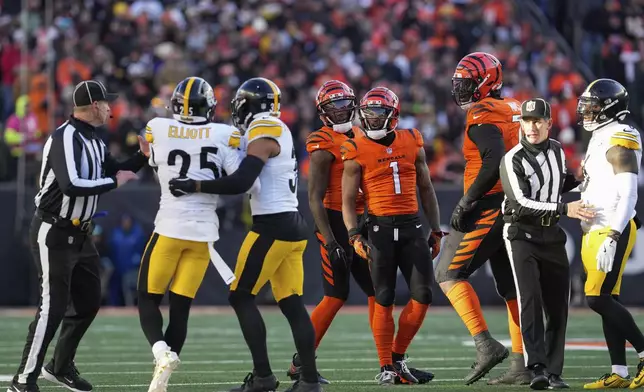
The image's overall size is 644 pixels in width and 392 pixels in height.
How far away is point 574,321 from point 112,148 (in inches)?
269

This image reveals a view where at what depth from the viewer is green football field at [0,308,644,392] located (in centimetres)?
841

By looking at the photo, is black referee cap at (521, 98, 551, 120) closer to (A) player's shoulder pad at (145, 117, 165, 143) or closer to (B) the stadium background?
(A) player's shoulder pad at (145, 117, 165, 143)

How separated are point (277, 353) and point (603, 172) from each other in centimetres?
387

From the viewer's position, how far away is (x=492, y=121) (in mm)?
8328

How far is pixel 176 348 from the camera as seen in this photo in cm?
732

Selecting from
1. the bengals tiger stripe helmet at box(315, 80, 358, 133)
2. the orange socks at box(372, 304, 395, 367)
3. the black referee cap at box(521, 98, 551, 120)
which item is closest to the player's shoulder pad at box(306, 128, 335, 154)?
the bengals tiger stripe helmet at box(315, 80, 358, 133)

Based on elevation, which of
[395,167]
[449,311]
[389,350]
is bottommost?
[449,311]

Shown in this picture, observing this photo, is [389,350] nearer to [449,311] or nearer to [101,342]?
[101,342]

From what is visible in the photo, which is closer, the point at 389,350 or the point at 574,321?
the point at 389,350

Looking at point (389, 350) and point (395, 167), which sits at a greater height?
point (395, 167)

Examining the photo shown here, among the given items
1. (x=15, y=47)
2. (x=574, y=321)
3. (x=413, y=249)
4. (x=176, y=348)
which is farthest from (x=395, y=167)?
(x=15, y=47)

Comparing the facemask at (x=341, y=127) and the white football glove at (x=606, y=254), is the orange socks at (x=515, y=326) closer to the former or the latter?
the white football glove at (x=606, y=254)

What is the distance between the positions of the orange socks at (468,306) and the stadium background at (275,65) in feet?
25.5

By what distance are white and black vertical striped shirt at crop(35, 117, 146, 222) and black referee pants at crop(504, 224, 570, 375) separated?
7.93 feet
